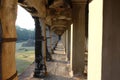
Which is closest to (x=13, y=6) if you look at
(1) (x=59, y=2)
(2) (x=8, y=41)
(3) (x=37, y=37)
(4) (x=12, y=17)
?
(4) (x=12, y=17)

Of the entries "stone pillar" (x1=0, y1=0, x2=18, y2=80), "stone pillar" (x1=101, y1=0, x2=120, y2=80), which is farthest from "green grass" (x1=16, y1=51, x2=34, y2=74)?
"stone pillar" (x1=0, y1=0, x2=18, y2=80)

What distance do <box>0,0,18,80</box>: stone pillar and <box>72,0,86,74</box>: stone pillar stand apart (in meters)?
6.98

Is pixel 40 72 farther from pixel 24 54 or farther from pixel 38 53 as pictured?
pixel 24 54

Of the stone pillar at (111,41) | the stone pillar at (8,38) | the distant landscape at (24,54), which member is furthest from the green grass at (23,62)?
the stone pillar at (8,38)

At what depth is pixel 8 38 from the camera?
298 cm

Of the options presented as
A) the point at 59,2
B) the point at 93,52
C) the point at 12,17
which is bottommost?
the point at 93,52

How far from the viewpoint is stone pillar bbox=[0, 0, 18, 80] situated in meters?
2.87

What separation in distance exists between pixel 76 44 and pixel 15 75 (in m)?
6.93

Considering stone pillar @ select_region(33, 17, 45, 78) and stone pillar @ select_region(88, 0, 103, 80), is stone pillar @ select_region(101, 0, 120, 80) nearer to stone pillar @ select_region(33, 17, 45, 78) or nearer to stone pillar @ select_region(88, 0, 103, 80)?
stone pillar @ select_region(88, 0, 103, 80)

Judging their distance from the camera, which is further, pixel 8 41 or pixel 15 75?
pixel 15 75

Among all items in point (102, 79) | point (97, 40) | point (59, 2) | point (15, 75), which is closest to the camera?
point (15, 75)

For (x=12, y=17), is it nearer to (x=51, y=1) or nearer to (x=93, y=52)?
(x=93, y=52)

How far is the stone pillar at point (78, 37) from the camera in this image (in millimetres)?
10031

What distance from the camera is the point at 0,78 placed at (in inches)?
112
